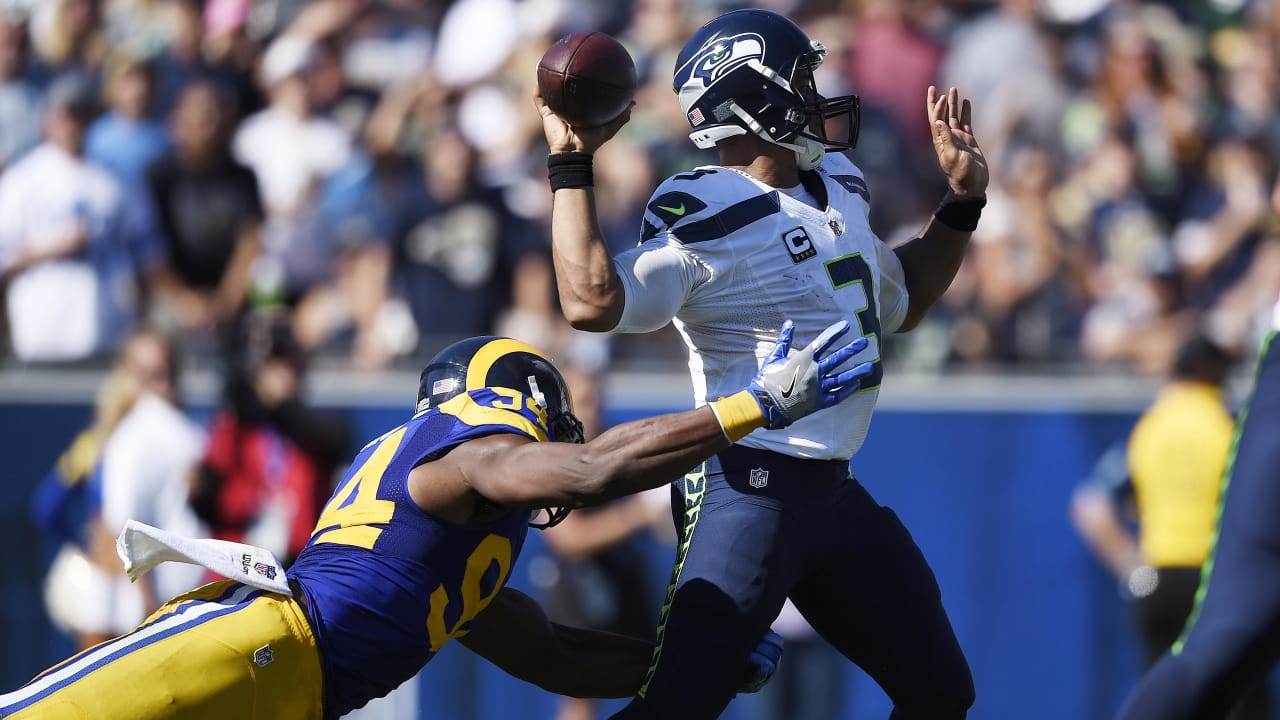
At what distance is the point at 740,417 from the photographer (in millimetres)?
3586

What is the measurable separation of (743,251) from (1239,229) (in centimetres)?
569

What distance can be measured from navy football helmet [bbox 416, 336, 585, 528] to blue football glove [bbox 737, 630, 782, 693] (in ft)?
1.91

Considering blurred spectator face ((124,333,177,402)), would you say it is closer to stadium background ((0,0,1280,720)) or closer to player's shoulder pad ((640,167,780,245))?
stadium background ((0,0,1280,720))

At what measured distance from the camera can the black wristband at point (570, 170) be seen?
388cm

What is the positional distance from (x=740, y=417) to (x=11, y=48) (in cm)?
618

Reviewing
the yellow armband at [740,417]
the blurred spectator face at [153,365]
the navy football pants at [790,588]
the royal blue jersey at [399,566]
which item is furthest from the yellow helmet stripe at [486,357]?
the blurred spectator face at [153,365]

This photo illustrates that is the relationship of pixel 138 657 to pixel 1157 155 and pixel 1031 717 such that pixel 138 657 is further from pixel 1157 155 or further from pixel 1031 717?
pixel 1157 155

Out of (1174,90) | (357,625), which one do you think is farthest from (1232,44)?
(357,625)

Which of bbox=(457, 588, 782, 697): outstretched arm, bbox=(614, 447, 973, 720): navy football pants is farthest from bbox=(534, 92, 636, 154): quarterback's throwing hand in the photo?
bbox=(457, 588, 782, 697): outstretched arm

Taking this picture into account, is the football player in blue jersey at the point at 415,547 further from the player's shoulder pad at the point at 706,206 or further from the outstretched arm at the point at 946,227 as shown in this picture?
the outstretched arm at the point at 946,227

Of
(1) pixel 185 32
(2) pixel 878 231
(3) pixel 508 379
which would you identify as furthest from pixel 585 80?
(1) pixel 185 32

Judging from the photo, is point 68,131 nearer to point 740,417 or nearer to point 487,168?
point 487,168

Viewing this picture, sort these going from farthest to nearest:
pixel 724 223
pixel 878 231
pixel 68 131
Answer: pixel 878 231 → pixel 68 131 → pixel 724 223

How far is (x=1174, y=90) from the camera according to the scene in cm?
964
